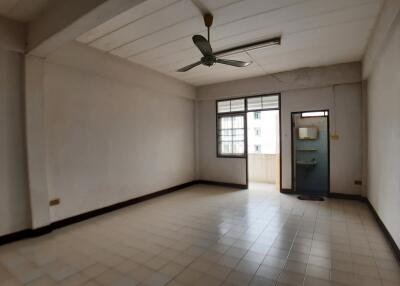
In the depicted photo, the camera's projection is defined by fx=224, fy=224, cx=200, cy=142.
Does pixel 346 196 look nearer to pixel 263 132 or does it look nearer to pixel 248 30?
pixel 263 132

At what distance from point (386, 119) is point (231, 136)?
3868 millimetres

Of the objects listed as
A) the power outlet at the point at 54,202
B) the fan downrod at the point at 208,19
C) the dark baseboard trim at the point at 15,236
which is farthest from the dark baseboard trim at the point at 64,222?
the fan downrod at the point at 208,19

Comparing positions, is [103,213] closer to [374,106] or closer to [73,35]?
[73,35]

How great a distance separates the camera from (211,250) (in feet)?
9.38

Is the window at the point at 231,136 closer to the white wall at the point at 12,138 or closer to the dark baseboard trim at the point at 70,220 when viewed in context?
the dark baseboard trim at the point at 70,220

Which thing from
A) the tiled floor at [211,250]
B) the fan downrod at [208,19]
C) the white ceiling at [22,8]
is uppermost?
the white ceiling at [22,8]

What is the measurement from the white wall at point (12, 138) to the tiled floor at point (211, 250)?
0.41 meters

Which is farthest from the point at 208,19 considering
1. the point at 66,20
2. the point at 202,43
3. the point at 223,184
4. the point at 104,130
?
the point at 223,184

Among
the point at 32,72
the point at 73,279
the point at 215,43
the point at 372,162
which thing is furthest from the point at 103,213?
the point at 372,162

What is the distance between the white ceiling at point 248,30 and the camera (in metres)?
2.76

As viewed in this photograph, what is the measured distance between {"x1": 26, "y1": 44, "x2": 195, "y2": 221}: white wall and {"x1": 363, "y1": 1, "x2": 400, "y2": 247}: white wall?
13.9ft

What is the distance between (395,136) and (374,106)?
1589mm

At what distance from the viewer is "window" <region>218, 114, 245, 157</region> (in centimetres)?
643

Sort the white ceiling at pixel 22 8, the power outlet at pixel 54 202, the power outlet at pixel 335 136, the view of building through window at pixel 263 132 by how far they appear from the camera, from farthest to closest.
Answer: the view of building through window at pixel 263 132 < the power outlet at pixel 335 136 < the power outlet at pixel 54 202 < the white ceiling at pixel 22 8
